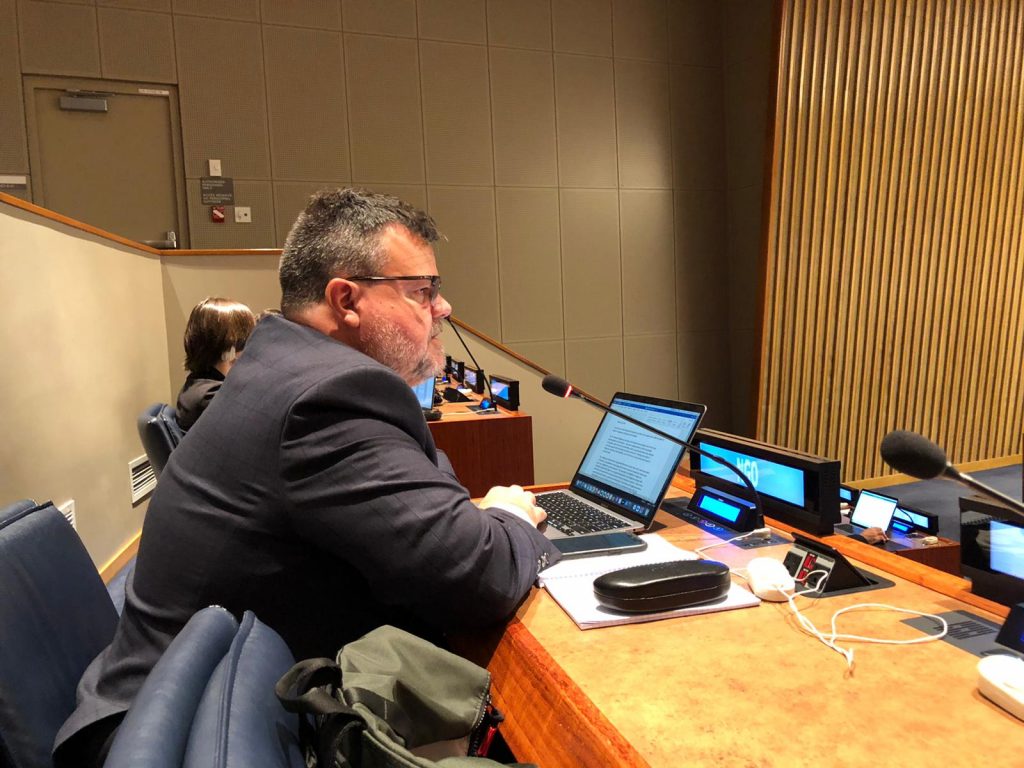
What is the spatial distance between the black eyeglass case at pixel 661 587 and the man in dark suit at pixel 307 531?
0.13m

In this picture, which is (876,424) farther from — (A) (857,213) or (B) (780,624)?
(B) (780,624)

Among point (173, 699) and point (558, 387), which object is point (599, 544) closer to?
point (558, 387)

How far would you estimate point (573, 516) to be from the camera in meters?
1.42

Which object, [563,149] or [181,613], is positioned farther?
[563,149]

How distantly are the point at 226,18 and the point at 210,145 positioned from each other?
0.86 m

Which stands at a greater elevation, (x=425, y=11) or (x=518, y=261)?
(x=425, y=11)

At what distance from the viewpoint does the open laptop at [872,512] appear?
301 cm

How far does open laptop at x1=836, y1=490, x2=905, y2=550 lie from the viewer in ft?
9.86

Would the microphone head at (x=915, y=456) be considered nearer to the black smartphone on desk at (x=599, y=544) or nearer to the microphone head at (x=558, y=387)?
the black smartphone on desk at (x=599, y=544)

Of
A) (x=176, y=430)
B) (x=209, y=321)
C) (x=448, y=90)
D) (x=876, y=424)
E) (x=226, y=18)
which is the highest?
(x=226, y=18)

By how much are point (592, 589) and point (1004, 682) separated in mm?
508

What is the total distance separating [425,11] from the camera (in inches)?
205


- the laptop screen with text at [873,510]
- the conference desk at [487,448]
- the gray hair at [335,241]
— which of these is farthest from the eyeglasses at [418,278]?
the laptop screen with text at [873,510]

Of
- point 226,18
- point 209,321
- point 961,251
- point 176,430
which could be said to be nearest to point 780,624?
point 176,430
